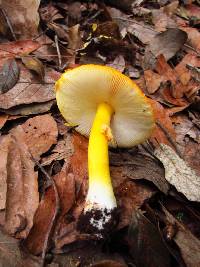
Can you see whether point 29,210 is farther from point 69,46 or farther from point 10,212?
point 69,46


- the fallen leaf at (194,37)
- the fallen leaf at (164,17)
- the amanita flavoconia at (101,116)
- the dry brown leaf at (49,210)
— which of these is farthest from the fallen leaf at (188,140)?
the fallen leaf at (164,17)

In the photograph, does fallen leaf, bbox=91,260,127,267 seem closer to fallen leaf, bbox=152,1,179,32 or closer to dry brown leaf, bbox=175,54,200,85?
dry brown leaf, bbox=175,54,200,85

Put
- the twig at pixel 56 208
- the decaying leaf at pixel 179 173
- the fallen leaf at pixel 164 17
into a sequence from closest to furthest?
the twig at pixel 56 208, the decaying leaf at pixel 179 173, the fallen leaf at pixel 164 17

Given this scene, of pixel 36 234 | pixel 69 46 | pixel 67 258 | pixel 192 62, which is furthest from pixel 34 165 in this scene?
pixel 192 62

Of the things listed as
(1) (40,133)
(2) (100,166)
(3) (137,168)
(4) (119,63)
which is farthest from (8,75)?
(3) (137,168)

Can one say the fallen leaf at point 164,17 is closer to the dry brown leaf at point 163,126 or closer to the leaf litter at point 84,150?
the leaf litter at point 84,150

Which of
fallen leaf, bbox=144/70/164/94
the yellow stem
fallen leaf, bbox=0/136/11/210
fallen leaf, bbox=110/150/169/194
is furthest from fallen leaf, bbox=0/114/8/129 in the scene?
fallen leaf, bbox=144/70/164/94

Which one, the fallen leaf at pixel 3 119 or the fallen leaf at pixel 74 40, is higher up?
the fallen leaf at pixel 74 40
